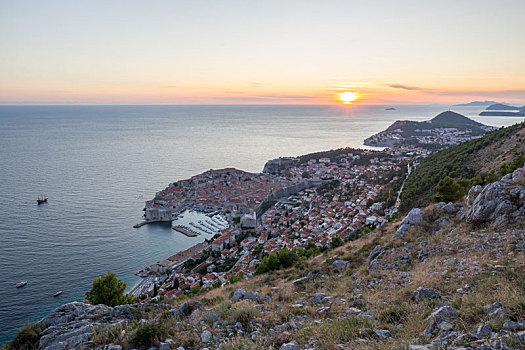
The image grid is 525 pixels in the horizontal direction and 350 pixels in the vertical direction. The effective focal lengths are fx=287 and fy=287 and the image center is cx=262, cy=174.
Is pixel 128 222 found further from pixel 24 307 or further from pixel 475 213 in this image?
pixel 475 213

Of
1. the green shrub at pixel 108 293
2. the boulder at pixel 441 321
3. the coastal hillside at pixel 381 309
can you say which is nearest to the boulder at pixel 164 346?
the coastal hillside at pixel 381 309

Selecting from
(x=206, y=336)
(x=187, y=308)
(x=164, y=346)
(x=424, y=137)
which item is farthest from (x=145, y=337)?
(x=424, y=137)

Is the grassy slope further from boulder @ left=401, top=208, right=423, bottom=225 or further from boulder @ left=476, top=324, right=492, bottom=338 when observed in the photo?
boulder @ left=401, top=208, right=423, bottom=225

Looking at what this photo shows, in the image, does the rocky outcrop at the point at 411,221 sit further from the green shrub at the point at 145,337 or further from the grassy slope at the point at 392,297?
the green shrub at the point at 145,337

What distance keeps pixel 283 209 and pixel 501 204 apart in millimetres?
32549

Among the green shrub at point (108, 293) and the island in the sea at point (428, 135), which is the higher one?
the island in the sea at point (428, 135)

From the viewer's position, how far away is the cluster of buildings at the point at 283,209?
79.2 feet

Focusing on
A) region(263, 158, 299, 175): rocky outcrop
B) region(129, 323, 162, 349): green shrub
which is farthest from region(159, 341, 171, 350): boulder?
region(263, 158, 299, 175): rocky outcrop

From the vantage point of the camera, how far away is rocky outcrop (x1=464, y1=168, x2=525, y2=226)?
27.2ft

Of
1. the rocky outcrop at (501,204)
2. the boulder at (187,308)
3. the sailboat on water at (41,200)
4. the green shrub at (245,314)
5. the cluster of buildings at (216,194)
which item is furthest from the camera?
the cluster of buildings at (216,194)

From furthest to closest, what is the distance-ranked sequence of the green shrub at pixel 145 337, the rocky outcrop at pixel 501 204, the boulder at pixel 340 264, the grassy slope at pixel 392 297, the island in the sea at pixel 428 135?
the island in the sea at pixel 428 135 < the boulder at pixel 340 264 < the rocky outcrop at pixel 501 204 < the green shrub at pixel 145 337 < the grassy slope at pixel 392 297

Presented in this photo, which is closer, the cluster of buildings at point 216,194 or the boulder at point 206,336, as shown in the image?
the boulder at point 206,336

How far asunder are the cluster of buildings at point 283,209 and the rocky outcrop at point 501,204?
9409 millimetres

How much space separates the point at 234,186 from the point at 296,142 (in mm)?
57163
